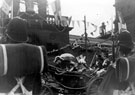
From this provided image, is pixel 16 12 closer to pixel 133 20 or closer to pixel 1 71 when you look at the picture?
pixel 133 20

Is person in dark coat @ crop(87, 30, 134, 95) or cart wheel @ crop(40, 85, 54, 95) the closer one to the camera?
person in dark coat @ crop(87, 30, 134, 95)

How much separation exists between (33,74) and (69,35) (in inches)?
1021

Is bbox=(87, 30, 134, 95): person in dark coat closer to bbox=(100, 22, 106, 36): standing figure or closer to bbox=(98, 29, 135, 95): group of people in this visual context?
bbox=(98, 29, 135, 95): group of people

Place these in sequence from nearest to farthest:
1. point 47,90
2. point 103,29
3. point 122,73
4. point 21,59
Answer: point 21,59 → point 122,73 → point 47,90 → point 103,29

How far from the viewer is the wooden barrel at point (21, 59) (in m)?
3.74

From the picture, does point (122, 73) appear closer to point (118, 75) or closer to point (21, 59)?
point (118, 75)

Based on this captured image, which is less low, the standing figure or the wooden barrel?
the standing figure

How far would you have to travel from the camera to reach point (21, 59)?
3.88 meters

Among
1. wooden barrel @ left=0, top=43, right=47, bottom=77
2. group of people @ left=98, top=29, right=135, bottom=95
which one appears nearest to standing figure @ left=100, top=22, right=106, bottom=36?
group of people @ left=98, top=29, right=135, bottom=95

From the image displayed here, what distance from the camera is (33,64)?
12.9 feet

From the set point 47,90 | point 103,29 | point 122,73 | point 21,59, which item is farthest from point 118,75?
point 103,29

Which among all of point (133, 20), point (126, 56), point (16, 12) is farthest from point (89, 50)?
point (126, 56)

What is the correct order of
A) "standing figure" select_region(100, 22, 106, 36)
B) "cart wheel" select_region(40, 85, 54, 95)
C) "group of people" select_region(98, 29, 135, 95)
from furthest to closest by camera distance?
"standing figure" select_region(100, 22, 106, 36)
"cart wheel" select_region(40, 85, 54, 95)
"group of people" select_region(98, 29, 135, 95)

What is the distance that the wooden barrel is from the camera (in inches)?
147
